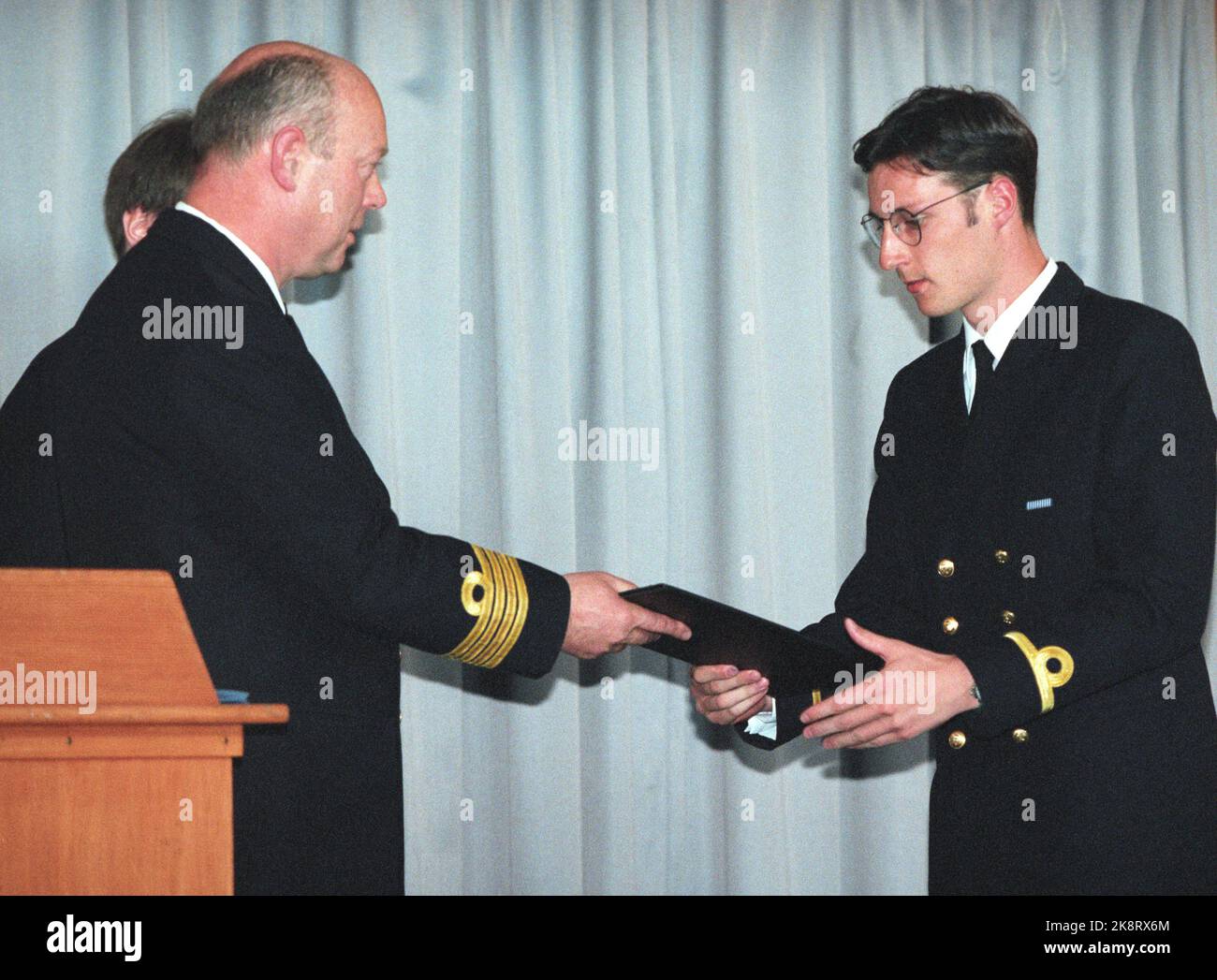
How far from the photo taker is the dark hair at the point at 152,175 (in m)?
2.55

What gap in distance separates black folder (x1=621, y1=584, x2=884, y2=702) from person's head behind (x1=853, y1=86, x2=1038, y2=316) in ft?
2.26

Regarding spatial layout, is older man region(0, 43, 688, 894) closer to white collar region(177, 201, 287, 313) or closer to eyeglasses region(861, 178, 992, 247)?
white collar region(177, 201, 287, 313)

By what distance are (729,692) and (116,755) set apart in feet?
4.41

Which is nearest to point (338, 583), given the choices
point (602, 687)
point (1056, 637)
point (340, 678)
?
point (340, 678)

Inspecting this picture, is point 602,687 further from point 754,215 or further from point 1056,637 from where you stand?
point 1056,637

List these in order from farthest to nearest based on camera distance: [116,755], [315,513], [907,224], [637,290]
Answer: [637,290] → [907,224] → [315,513] → [116,755]

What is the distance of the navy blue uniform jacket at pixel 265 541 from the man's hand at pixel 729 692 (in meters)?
0.51

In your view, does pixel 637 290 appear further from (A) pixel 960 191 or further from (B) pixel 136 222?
(B) pixel 136 222

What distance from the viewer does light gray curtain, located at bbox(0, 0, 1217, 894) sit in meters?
3.12

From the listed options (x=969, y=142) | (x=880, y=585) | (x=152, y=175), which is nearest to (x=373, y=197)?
(x=152, y=175)

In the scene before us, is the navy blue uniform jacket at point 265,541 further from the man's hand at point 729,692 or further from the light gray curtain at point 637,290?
the light gray curtain at point 637,290

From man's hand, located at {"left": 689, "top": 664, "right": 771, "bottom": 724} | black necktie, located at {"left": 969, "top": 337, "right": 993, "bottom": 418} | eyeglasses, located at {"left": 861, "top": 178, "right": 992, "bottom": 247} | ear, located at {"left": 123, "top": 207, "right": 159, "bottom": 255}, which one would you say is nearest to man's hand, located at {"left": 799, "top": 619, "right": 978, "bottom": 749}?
man's hand, located at {"left": 689, "top": 664, "right": 771, "bottom": 724}

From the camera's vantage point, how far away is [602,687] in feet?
10.5

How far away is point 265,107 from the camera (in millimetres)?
2104
